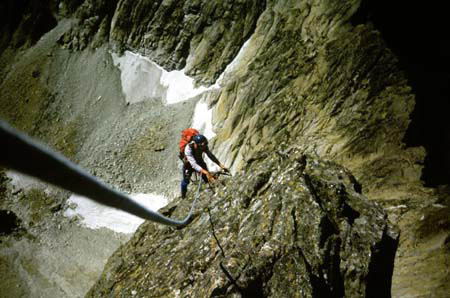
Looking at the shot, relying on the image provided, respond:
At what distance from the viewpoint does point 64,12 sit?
48.2m

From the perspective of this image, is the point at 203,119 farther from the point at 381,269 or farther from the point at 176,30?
the point at 381,269

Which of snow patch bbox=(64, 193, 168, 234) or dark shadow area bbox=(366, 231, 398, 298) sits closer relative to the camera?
dark shadow area bbox=(366, 231, 398, 298)

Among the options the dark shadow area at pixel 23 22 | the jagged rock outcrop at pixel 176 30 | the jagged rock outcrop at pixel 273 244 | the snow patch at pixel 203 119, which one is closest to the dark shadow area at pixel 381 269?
the jagged rock outcrop at pixel 273 244

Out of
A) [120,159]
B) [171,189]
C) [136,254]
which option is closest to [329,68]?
[171,189]

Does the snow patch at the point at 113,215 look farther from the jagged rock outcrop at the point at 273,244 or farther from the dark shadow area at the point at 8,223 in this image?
the jagged rock outcrop at the point at 273,244

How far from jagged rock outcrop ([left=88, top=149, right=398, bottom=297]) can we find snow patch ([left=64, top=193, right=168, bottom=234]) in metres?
19.7

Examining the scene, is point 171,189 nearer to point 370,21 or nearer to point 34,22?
point 370,21

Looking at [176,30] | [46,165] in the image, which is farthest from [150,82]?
[46,165]

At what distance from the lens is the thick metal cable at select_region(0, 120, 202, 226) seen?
143 centimetres

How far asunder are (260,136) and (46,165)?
86.3ft

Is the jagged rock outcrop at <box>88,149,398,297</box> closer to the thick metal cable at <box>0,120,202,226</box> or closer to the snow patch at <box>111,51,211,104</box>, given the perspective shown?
the thick metal cable at <box>0,120,202,226</box>

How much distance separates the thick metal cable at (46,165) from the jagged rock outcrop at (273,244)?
20.7ft

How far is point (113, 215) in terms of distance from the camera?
3147cm

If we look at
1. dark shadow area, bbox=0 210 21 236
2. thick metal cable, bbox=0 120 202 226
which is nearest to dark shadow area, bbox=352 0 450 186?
thick metal cable, bbox=0 120 202 226
